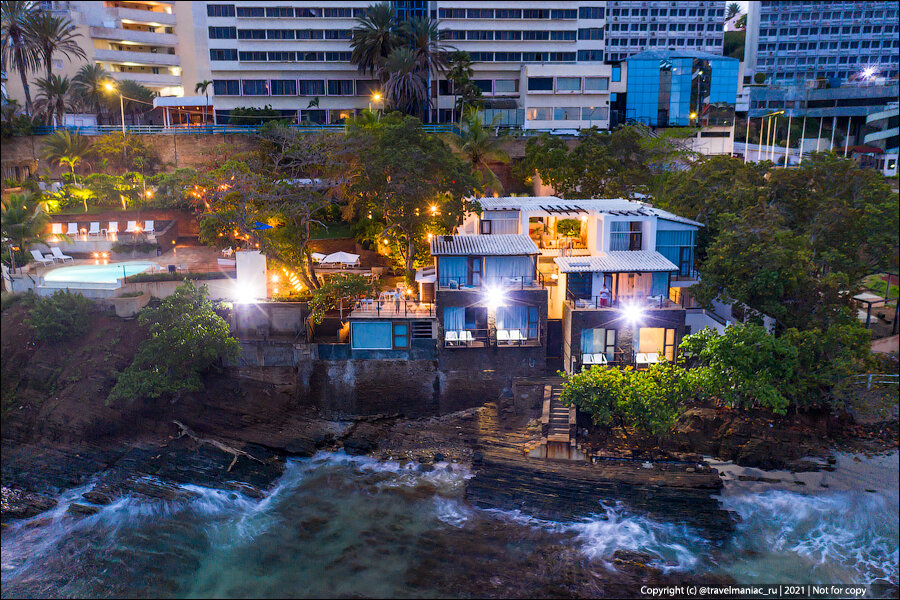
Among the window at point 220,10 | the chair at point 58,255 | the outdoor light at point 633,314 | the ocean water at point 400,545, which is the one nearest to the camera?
the ocean water at point 400,545

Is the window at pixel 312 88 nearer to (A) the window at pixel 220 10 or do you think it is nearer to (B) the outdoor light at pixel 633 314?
(A) the window at pixel 220 10

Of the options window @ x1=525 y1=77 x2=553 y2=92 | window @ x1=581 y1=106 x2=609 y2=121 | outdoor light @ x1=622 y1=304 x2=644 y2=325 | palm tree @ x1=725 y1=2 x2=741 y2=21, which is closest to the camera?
outdoor light @ x1=622 y1=304 x2=644 y2=325

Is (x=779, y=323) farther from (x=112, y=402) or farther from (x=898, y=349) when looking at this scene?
(x=112, y=402)

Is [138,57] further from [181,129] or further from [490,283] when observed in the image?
[490,283]

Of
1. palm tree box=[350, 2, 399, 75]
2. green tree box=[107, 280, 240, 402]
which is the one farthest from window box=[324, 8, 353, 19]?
green tree box=[107, 280, 240, 402]

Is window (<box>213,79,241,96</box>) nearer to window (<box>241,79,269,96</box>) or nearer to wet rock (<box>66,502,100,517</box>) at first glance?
window (<box>241,79,269,96</box>)

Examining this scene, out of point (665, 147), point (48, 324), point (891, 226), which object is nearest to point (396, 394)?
point (48, 324)

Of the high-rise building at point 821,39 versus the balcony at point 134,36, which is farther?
the high-rise building at point 821,39

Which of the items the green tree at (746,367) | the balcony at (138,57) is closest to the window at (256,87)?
the balcony at (138,57)
